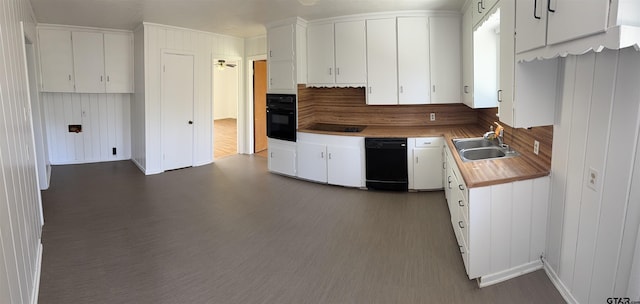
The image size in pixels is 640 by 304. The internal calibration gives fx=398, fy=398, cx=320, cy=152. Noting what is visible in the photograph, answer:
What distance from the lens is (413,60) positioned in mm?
5289

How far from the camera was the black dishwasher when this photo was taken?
5137mm

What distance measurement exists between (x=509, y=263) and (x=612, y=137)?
3.81 feet

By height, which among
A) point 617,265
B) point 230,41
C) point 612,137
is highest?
point 230,41

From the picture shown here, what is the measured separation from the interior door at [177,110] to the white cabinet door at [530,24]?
547 centimetres

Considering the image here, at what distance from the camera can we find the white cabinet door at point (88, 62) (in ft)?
22.4

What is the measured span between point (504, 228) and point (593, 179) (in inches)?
27.8

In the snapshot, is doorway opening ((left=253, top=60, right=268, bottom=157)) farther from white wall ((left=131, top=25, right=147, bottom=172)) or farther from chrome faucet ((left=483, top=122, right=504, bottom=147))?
chrome faucet ((left=483, top=122, right=504, bottom=147))

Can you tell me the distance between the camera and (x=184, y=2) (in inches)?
190

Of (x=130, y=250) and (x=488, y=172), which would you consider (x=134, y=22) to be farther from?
(x=488, y=172)

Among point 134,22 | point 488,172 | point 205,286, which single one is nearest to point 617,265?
point 488,172

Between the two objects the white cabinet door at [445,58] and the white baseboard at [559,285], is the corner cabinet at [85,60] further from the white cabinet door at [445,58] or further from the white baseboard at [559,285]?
the white baseboard at [559,285]

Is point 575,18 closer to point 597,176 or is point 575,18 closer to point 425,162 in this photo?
point 597,176

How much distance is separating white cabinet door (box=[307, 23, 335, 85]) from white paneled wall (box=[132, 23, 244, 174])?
2.17m

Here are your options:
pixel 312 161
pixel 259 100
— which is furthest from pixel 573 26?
pixel 259 100
